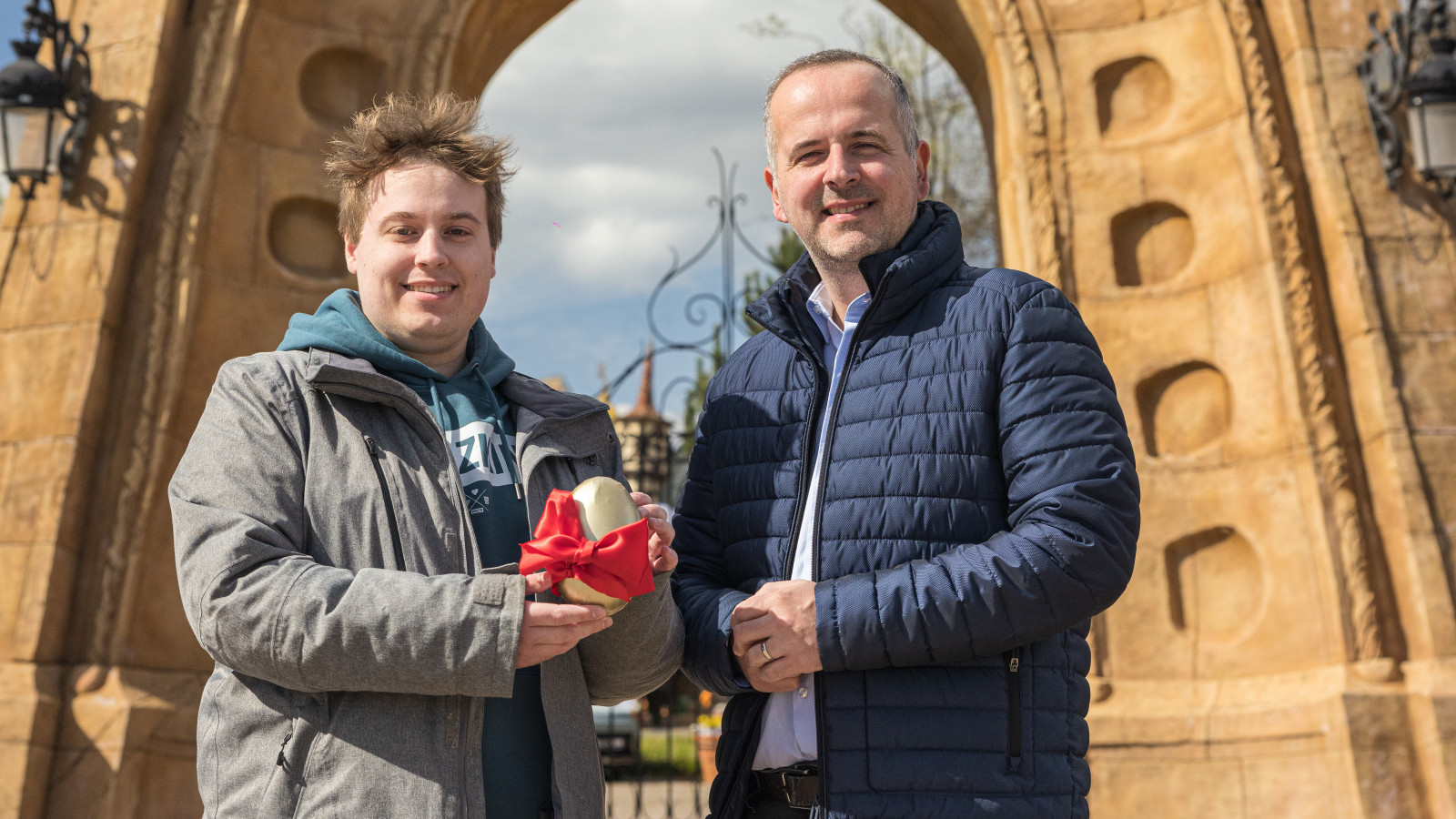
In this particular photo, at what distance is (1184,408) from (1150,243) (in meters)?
0.77

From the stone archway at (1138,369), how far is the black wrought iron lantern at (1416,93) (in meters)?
0.12

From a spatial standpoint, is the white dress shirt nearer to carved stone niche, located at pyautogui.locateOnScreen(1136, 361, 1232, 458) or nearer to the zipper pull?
the zipper pull

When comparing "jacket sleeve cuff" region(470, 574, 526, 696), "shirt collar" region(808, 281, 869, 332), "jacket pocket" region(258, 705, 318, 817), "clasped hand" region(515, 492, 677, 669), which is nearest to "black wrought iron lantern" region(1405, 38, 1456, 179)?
"shirt collar" region(808, 281, 869, 332)

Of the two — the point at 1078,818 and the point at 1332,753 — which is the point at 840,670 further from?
the point at 1332,753

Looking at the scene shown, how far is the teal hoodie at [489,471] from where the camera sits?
190cm

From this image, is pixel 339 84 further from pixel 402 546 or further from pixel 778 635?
pixel 778 635

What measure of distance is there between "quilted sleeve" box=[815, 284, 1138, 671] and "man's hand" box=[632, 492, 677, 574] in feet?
0.84

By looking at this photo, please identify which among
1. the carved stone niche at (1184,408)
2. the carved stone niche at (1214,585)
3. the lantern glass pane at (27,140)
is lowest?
the carved stone niche at (1214,585)

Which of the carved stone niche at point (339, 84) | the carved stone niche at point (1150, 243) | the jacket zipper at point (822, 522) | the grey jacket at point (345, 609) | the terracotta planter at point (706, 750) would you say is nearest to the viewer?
the grey jacket at point (345, 609)

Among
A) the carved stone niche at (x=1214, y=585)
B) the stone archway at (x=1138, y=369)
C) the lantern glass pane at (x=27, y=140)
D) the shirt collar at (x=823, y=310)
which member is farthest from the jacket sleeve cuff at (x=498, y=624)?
the lantern glass pane at (x=27, y=140)

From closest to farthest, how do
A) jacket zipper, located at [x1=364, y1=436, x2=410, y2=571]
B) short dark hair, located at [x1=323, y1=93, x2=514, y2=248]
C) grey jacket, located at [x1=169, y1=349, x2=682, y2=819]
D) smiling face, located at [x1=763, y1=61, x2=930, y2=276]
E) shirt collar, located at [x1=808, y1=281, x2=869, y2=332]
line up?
grey jacket, located at [x1=169, y1=349, x2=682, y2=819], jacket zipper, located at [x1=364, y1=436, x2=410, y2=571], short dark hair, located at [x1=323, y1=93, x2=514, y2=248], smiling face, located at [x1=763, y1=61, x2=930, y2=276], shirt collar, located at [x1=808, y1=281, x2=869, y2=332]

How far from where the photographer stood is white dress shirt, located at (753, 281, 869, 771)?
2.06m

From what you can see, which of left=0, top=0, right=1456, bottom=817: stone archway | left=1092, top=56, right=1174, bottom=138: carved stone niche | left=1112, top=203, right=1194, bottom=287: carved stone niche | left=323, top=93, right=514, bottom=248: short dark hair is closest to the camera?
left=323, top=93, right=514, bottom=248: short dark hair

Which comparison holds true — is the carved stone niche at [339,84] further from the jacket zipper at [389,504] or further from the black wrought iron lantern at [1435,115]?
the black wrought iron lantern at [1435,115]
